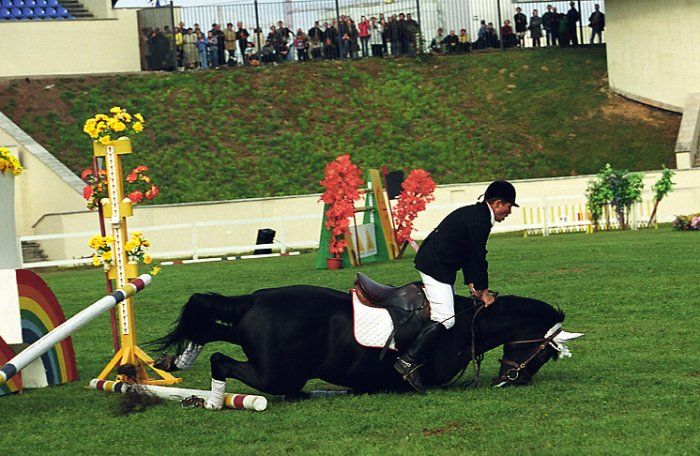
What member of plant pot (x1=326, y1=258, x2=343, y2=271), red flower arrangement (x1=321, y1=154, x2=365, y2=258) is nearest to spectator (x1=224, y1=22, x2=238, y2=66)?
red flower arrangement (x1=321, y1=154, x2=365, y2=258)

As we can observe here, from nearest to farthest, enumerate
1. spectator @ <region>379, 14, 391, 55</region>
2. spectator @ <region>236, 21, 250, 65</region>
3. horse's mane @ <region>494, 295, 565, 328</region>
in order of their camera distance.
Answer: horse's mane @ <region>494, 295, 565, 328</region>, spectator @ <region>236, 21, 250, 65</region>, spectator @ <region>379, 14, 391, 55</region>

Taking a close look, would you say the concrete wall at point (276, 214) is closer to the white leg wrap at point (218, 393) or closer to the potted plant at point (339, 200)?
the potted plant at point (339, 200)

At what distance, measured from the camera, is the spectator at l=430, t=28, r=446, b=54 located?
57.3m

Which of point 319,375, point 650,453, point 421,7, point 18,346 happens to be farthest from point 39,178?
point 650,453


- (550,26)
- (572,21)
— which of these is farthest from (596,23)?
(550,26)

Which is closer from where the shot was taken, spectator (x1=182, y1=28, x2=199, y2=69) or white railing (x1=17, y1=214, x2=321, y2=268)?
white railing (x1=17, y1=214, x2=321, y2=268)

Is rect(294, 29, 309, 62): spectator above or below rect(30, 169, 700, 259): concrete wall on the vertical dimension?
above

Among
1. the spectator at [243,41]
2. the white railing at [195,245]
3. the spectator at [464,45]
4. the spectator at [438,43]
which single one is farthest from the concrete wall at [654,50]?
the white railing at [195,245]

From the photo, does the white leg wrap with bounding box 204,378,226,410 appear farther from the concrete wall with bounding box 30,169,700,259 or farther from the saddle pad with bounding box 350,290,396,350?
the concrete wall with bounding box 30,169,700,259

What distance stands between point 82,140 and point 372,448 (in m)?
40.0

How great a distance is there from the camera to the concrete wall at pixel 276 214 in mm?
39656

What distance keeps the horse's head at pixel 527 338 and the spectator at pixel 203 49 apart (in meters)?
44.4

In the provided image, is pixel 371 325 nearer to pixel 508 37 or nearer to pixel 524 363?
pixel 524 363

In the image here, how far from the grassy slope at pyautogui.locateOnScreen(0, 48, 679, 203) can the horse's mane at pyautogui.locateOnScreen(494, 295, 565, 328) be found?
1306 inches
